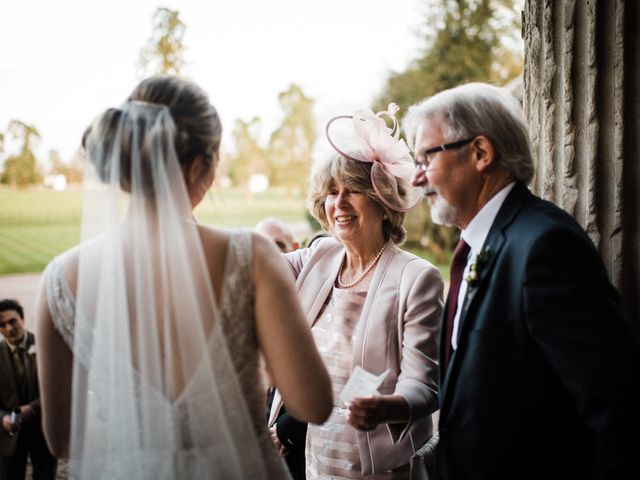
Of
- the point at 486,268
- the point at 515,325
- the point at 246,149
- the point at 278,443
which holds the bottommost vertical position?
the point at 278,443

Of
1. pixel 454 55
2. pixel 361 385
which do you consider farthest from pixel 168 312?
pixel 454 55

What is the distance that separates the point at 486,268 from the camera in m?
1.57

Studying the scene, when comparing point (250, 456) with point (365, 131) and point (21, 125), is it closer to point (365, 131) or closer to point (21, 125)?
point (365, 131)

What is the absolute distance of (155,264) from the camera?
4.50 feet

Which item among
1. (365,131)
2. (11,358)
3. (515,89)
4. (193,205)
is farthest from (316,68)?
(193,205)

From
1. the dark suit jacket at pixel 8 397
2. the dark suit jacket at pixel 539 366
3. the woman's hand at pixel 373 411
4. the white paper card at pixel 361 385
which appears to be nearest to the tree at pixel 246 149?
the dark suit jacket at pixel 8 397

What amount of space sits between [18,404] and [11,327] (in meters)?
0.57

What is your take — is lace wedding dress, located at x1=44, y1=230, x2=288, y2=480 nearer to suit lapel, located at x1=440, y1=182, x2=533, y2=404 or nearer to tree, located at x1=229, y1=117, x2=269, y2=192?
suit lapel, located at x1=440, y1=182, x2=533, y2=404

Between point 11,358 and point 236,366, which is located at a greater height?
point 236,366

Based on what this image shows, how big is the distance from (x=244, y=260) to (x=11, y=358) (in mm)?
3455

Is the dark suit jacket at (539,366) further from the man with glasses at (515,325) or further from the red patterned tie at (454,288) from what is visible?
the red patterned tie at (454,288)

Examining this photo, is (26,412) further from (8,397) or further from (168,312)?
(168,312)

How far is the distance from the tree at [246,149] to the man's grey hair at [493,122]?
9.12 m

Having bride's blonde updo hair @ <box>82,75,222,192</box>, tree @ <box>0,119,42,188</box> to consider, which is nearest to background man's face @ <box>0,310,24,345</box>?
tree @ <box>0,119,42,188</box>
